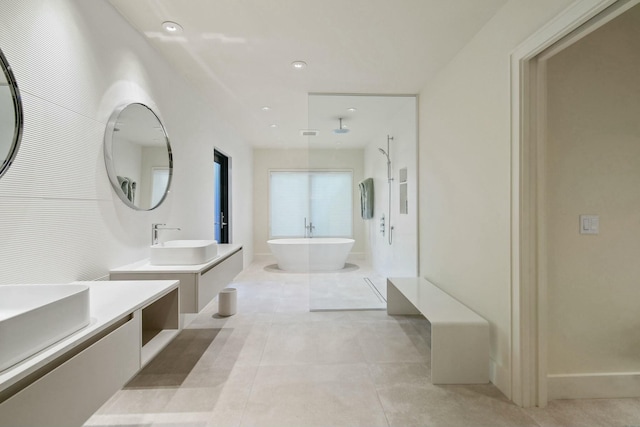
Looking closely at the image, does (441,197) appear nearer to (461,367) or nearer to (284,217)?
(461,367)

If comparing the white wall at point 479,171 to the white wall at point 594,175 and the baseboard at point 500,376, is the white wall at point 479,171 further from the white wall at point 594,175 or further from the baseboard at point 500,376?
the white wall at point 594,175

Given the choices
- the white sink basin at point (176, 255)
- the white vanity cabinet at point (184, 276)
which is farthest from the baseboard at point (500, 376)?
the white sink basin at point (176, 255)

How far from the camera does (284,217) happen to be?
20.4 feet

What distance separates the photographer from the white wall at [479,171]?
6.39ft

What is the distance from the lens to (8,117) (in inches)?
52.1

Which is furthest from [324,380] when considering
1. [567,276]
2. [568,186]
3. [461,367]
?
[568,186]

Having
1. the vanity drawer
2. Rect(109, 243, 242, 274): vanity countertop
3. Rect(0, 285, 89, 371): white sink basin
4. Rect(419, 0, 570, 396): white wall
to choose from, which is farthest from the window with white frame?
Rect(0, 285, 89, 371): white sink basin

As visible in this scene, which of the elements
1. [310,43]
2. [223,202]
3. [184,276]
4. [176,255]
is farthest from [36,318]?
[223,202]

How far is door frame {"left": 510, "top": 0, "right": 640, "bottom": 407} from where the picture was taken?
70.8 inches

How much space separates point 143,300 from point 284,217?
484 centimetres

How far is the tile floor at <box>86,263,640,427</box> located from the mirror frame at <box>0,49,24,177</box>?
137cm

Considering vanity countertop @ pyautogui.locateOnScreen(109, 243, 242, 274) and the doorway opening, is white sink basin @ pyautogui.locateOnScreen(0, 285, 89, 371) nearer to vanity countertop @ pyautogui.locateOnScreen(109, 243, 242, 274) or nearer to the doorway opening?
vanity countertop @ pyautogui.locateOnScreen(109, 243, 242, 274)

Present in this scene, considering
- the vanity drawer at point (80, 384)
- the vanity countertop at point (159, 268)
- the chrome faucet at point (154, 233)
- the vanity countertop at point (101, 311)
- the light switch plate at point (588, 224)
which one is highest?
the light switch plate at point (588, 224)

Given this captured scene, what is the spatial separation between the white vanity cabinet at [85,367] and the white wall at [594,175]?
2.21 m
